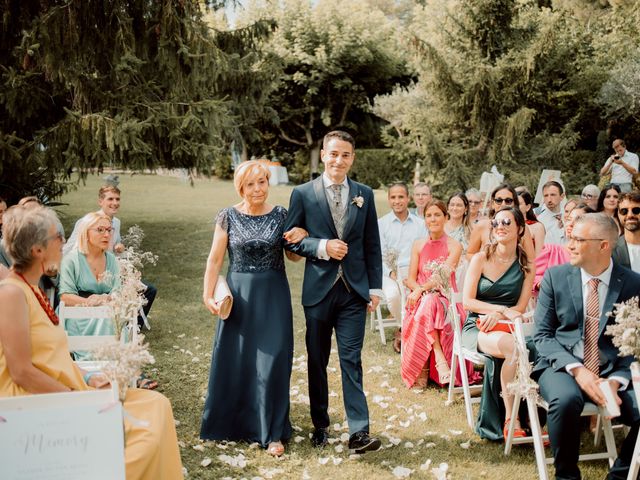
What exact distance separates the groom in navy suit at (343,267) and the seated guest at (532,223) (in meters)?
2.38

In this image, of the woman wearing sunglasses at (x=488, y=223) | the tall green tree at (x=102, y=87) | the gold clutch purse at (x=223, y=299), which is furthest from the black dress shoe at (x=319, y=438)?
the tall green tree at (x=102, y=87)

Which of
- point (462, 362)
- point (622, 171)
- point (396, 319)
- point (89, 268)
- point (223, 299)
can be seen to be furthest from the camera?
point (622, 171)

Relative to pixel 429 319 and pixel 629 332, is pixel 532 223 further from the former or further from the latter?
pixel 629 332

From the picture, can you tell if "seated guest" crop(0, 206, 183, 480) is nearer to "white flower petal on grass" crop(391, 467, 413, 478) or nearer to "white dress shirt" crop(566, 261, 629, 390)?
"white flower petal on grass" crop(391, 467, 413, 478)

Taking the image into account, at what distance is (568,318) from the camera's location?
13.8 feet

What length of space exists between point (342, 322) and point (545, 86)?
16.1 metres

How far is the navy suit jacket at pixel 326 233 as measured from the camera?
14.9 ft

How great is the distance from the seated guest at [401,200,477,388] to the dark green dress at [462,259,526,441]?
62cm

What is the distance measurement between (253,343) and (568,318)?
218cm

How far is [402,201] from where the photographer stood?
7.90 metres

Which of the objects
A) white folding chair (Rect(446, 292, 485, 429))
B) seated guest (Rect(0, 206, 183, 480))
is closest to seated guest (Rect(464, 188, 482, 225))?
white folding chair (Rect(446, 292, 485, 429))

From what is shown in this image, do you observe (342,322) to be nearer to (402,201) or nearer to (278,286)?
(278,286)

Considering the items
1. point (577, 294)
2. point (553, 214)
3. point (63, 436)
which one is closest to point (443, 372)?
point (577, 294)

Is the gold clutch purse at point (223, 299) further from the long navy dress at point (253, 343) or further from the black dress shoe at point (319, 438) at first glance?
the black dress shoe at point (319, 438)
